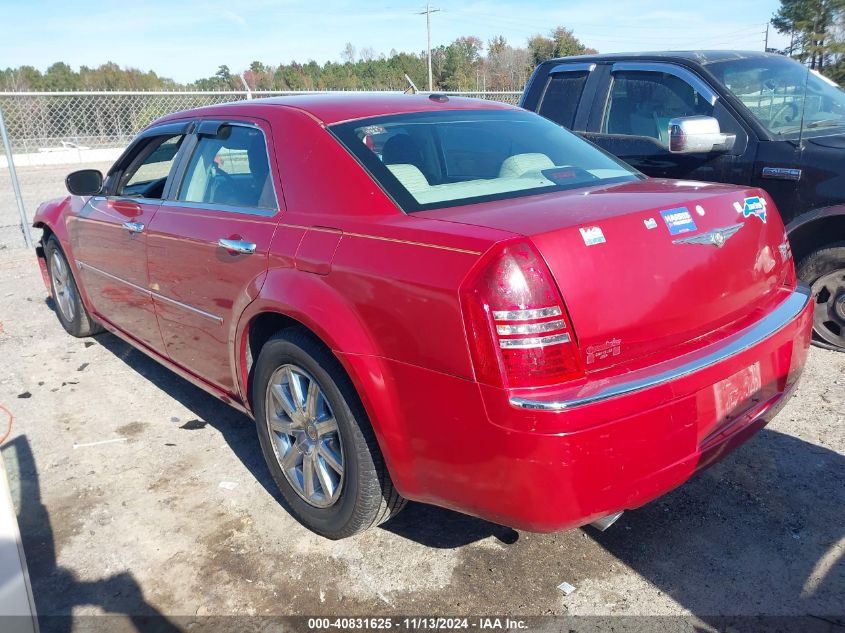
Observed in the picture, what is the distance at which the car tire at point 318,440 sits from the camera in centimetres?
254

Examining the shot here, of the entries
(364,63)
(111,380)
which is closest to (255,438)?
(111,380)

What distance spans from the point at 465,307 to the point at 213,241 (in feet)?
5.12

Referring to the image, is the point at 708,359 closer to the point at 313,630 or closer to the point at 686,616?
the point at 686,616

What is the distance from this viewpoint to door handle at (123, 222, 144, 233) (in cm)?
379

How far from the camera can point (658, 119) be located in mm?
4992

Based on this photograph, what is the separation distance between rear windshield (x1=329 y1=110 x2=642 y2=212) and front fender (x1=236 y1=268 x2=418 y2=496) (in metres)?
0.44

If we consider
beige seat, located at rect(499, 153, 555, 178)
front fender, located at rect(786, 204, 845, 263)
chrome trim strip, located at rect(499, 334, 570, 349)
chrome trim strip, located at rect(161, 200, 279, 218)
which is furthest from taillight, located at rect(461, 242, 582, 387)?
front fender, located at rect(786, 204, 845, 263)

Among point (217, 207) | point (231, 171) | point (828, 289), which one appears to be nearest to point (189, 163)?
point (231, 171)

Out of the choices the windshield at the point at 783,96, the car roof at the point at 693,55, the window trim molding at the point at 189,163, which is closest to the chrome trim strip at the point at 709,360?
the window trim molding at the point at 189,163

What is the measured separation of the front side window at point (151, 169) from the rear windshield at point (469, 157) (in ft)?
4.85

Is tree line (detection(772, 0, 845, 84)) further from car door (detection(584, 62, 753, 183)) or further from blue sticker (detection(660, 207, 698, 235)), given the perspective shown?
blue sticker (detection(660, 207, 698, 235))

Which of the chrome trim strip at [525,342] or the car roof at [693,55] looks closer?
the chrome trim strip at [525,342]

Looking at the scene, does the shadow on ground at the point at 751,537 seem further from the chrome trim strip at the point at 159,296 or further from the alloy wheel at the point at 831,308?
the chrome trim strip at the point at 159,296

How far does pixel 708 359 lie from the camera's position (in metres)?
2.27
